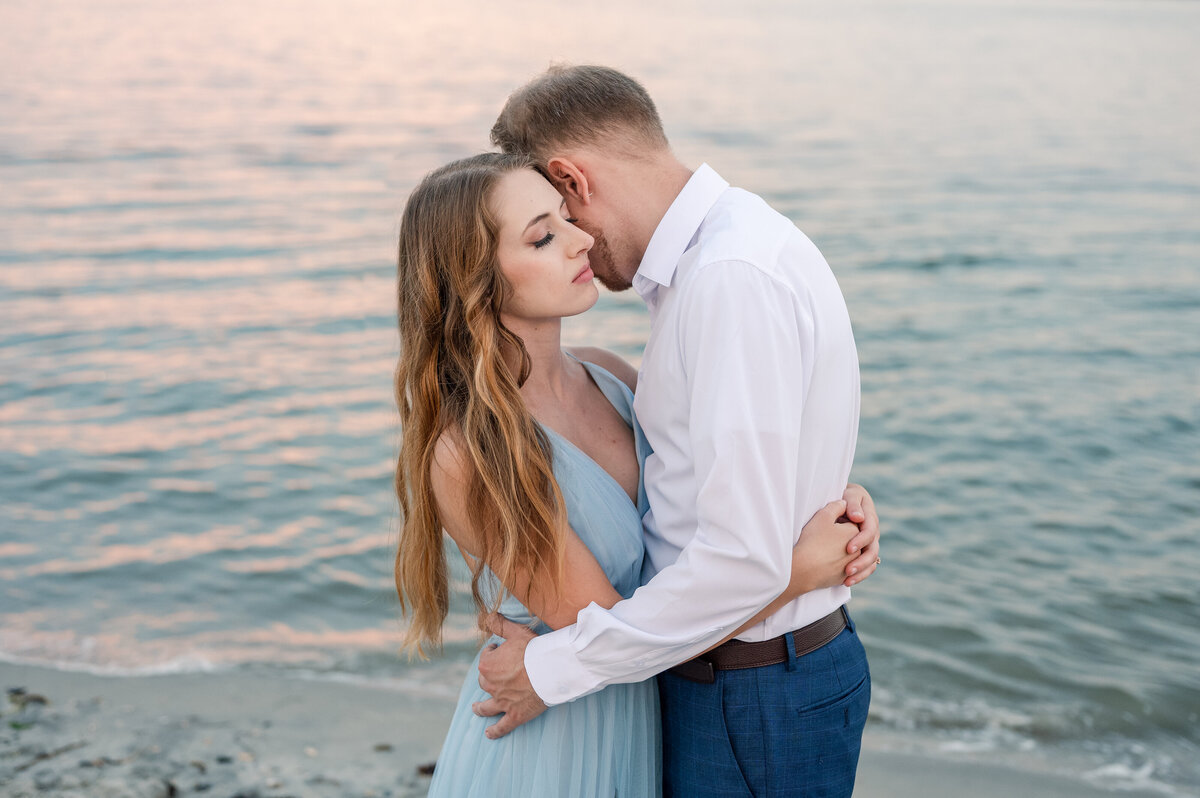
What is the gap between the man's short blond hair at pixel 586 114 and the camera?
239cm

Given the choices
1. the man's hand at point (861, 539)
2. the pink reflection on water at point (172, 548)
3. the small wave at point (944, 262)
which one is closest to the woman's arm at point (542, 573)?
the man's hand at point (861, 539)

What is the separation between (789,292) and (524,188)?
2.23 ft

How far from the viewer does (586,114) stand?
7.86 ft

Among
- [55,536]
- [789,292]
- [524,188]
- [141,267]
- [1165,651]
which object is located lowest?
[1165,651]

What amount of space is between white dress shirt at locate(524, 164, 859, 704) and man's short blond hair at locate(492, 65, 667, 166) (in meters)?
0.19

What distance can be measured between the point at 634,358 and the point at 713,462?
614cm

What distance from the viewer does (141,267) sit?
32.5 ft

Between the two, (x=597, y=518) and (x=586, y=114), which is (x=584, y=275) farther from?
(x=597, y=518)

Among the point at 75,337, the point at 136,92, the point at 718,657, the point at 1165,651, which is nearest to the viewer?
the point at 718,657

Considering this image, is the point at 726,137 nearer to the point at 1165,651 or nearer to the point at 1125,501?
the point at 1125,501

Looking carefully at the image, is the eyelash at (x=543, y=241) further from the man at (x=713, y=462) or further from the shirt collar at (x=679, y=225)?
the shirt collar at (x=679, y=225)

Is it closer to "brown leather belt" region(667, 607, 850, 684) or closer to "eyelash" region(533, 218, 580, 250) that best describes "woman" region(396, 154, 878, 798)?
"eyelash" region(533, 218, 580, 250)

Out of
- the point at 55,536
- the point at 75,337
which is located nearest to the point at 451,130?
the point at 75,337

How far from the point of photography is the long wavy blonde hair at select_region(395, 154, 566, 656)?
2.26 metres
